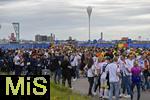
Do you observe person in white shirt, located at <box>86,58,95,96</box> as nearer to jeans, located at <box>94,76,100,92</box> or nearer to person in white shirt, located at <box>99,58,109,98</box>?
jeans, located at <box>94,76,100,92</box>

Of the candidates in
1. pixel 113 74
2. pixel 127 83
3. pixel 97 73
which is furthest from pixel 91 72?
pixel 113 74

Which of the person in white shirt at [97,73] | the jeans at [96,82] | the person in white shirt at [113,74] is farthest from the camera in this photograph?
the jeans at [96,82]

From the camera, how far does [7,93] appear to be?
912cm

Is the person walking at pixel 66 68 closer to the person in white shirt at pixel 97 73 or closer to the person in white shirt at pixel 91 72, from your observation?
the person in white shirt at pixel 91 72

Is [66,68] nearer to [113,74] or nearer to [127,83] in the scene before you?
[127,83]

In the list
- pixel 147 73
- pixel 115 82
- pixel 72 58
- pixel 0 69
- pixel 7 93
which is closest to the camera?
pixel 7 93

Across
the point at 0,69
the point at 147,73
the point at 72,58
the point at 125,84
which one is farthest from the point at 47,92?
the point at 0,69

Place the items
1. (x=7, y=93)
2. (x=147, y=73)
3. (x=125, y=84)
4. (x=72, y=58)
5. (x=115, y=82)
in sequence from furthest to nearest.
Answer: (x=72, y=58)
(x=147, y=73)
(x=125, y=84)
(x=115, y=82)
(x=7, y=93)

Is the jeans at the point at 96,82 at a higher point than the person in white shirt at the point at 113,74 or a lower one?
lower

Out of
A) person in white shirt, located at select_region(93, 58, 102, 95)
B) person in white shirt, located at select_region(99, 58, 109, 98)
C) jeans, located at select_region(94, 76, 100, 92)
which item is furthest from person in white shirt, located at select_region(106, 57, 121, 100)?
jeans, located at select_region(94, 76, 100, 92)

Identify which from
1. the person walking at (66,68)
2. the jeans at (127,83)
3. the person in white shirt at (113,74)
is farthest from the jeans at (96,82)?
the person walking at (66,68)

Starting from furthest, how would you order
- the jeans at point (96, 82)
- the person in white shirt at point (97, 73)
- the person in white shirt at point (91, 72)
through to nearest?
the person in white shirt at point (91, 72) → the jeans at point (96, 82) → the person in white shirt at point (97, 73)

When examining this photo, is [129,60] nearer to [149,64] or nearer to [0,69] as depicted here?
[149,64]

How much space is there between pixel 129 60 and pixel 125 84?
1176 mm
